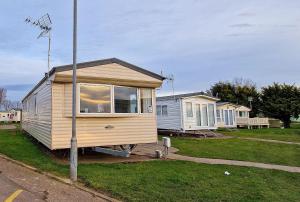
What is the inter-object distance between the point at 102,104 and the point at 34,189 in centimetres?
504

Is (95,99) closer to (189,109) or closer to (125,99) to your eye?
(125,99)

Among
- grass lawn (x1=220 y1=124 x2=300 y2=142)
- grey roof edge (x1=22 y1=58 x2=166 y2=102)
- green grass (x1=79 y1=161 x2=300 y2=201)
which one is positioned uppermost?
grey roof edge (x1=22 y1=58 x2=166 y2=102)

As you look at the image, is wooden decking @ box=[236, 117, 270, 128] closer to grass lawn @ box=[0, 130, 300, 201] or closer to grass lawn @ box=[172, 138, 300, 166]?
grass lawn @ box=[172, 138, 300, 166]

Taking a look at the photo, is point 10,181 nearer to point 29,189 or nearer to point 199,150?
point 29,189

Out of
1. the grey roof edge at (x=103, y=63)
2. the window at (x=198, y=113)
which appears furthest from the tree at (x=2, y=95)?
the grey roof edge at (x=103, y=63)

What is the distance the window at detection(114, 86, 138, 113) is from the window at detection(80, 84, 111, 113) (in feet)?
1.27

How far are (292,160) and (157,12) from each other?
27.5ft

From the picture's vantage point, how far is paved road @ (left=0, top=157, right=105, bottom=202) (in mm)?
6727

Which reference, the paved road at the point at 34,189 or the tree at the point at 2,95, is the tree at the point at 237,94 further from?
the tree at the point at 2,95

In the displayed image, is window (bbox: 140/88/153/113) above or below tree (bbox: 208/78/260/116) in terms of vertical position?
below

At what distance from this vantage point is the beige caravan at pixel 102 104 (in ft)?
37.9

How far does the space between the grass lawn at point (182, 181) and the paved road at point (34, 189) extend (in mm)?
597

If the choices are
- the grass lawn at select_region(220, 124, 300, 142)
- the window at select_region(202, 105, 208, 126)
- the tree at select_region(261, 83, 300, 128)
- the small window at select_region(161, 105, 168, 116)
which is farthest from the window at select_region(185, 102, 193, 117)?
the tree at select_region(261, 83, 300, 128)

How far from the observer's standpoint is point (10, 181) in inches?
322
